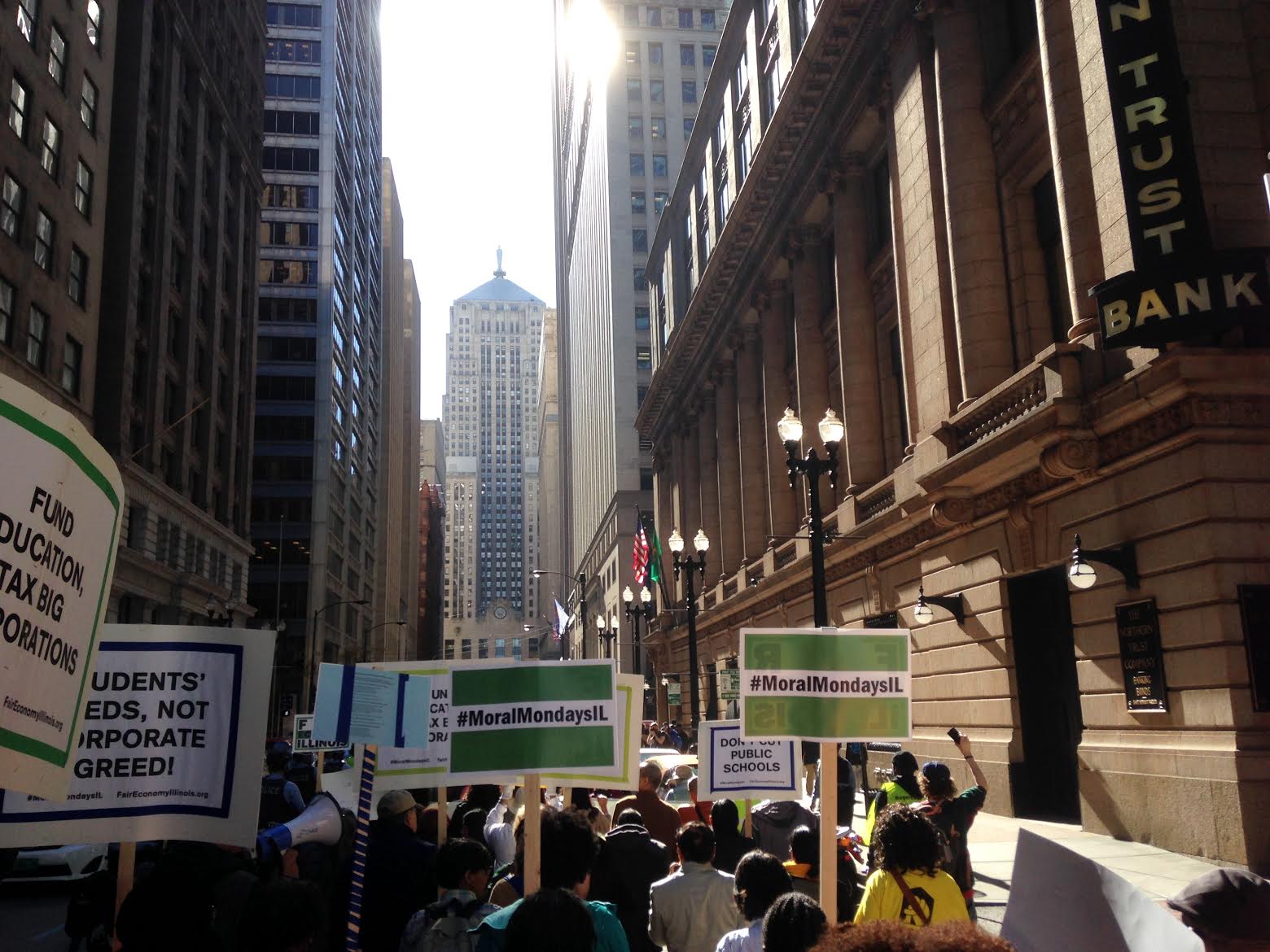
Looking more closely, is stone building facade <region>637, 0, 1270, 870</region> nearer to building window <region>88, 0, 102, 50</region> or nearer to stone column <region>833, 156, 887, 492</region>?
stone column <region>833, 156, 887, 492</region>

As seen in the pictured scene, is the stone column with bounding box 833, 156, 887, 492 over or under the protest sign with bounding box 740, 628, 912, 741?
over

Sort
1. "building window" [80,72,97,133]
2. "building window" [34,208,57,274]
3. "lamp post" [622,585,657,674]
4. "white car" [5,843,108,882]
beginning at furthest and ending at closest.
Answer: "building window" [80,72,97,133] → "lamp post" [622,585,657,674] → "building window" [34,208,57,274] → "white car" [5,843,108,882]

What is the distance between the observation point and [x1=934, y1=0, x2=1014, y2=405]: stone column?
22.2 metres

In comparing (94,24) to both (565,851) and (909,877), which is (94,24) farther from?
(909,877)

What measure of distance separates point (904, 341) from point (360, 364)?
89.2 metres

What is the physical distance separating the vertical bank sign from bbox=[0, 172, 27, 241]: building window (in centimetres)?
3387

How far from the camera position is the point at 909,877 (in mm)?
5840

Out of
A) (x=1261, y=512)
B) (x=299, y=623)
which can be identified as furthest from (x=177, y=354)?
(x=1261, y=512)

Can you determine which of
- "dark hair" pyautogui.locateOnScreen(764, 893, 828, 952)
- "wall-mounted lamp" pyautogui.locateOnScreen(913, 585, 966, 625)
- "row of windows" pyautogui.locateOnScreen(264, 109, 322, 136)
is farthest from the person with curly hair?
"row of windows" pyautogui.locateOnScreen(264, 109, 322, 136)

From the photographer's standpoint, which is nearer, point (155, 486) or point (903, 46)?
point (903, 46)

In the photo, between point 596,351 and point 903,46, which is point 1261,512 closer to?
point 903,46

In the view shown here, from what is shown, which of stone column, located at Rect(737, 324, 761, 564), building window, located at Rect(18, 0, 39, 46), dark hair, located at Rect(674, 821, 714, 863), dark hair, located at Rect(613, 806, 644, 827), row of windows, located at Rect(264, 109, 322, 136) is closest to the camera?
dark hair, located at Rect(674, 821, 714, 863)

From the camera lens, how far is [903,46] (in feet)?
86.1

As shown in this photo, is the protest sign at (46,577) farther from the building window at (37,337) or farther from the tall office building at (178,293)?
the tall office building at (178,293)
